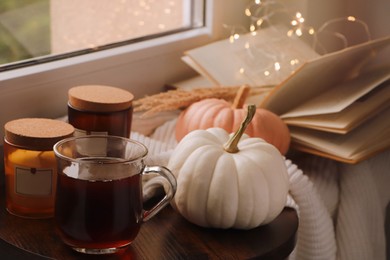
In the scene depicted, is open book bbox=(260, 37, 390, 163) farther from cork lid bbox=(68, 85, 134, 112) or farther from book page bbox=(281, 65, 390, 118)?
cork lid bbox=(68, 85, 134, 112)

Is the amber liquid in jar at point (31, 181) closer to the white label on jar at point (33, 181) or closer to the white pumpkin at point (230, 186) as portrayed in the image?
the white label on jar at point (33, 181)

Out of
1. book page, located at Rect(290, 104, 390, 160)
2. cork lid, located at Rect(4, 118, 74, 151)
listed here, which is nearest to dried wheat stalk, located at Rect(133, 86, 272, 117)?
book page, located at Rect(290, 104, 390, 160)

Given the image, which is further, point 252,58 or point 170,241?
point 252,58

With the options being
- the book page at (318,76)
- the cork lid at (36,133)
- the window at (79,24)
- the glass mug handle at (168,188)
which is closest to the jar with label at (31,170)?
the cork lid at (36,133)

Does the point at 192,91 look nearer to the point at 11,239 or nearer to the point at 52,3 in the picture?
the point at 52,3

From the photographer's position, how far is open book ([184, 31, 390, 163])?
1.29m

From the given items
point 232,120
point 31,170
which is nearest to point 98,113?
point 31,170

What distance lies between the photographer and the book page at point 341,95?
1309 millimetres

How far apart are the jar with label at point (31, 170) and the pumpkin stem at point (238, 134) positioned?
214mm

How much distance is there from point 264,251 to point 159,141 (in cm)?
37

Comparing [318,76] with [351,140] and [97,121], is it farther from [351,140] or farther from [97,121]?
[97,121]

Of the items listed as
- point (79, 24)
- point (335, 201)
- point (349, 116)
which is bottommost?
point (335, 201)

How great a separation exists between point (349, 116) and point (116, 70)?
0.43 meters

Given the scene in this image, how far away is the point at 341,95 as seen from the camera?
1.37 meters
